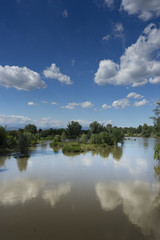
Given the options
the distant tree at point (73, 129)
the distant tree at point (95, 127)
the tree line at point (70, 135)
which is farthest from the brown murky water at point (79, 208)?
the distant tree at point (73, 129)

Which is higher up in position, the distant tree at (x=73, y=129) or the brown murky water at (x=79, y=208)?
the distant tree at (x=73, y=129)

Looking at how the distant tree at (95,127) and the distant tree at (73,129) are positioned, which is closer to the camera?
the distant tree at (95,127)

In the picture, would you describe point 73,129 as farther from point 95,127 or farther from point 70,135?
point 95,127

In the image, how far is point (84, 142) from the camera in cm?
5225

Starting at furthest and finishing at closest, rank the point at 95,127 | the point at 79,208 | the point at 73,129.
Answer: the point at 73,129 → the point at 95,127 → the point at 79,208

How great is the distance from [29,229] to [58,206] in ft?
8.01

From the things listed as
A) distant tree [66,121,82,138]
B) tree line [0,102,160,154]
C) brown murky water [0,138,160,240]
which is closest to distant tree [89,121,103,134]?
tree line [0,102,160,154]

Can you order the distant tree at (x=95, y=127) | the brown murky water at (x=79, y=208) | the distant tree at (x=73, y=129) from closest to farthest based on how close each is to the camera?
1. the brown murky water at (x=79, y=208)
2. the distant tree at (x=95, y=127)
3. the distant tree at (x=73, y=129)

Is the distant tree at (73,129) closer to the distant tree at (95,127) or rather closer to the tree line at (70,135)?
the tree line at (70,135)

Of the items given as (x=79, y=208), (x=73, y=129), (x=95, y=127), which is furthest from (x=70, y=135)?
(x=79, y=208)

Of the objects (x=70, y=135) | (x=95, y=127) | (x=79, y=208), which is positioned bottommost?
(x=79, y=208)

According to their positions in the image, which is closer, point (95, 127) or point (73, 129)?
point (95, 127)

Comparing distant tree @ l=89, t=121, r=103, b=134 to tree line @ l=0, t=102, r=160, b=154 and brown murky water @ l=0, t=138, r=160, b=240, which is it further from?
brown murky water @ l=0, t=138, r=160, b=240

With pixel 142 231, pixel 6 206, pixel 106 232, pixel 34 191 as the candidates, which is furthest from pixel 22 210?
pixel 142 231
